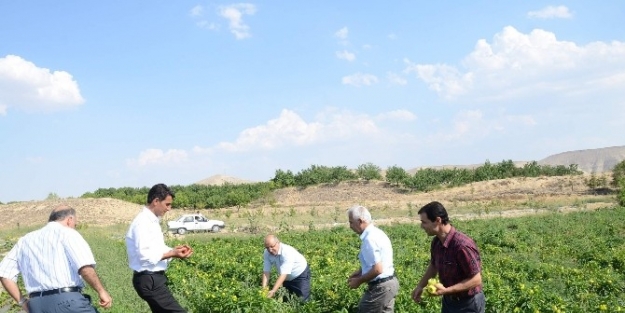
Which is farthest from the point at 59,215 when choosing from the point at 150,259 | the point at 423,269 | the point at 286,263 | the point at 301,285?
the point at 423,269

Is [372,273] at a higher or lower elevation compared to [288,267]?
higher

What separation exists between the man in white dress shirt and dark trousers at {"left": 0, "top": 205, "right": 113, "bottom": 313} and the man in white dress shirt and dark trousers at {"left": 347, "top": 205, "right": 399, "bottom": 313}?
7.71ft

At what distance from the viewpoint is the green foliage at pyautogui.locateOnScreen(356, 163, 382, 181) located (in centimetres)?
5500

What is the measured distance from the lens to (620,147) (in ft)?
440

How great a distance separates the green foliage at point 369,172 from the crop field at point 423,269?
1319 inches

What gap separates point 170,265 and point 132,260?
5822 millimetres

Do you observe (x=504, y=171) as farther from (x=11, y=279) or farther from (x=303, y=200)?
(x=11, y=279)

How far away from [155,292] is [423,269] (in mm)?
7178

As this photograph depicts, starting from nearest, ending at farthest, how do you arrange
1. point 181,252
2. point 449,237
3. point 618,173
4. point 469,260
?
1. point 469,260
2. point 449,237
3. point 181,252
4. point 618,173

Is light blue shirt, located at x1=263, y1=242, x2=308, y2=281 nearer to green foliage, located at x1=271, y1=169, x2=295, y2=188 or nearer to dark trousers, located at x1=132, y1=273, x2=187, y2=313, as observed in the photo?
dark trousers, located at x1=132, y1=273, x2=187, y2=313

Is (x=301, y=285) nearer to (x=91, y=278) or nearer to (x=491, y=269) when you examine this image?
(x=91, y=278)

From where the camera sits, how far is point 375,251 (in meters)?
5.12

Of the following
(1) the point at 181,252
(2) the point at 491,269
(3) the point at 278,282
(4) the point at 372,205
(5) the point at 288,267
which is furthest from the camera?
(4) the point at 372,205

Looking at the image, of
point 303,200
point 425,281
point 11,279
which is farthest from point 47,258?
point 303,200
